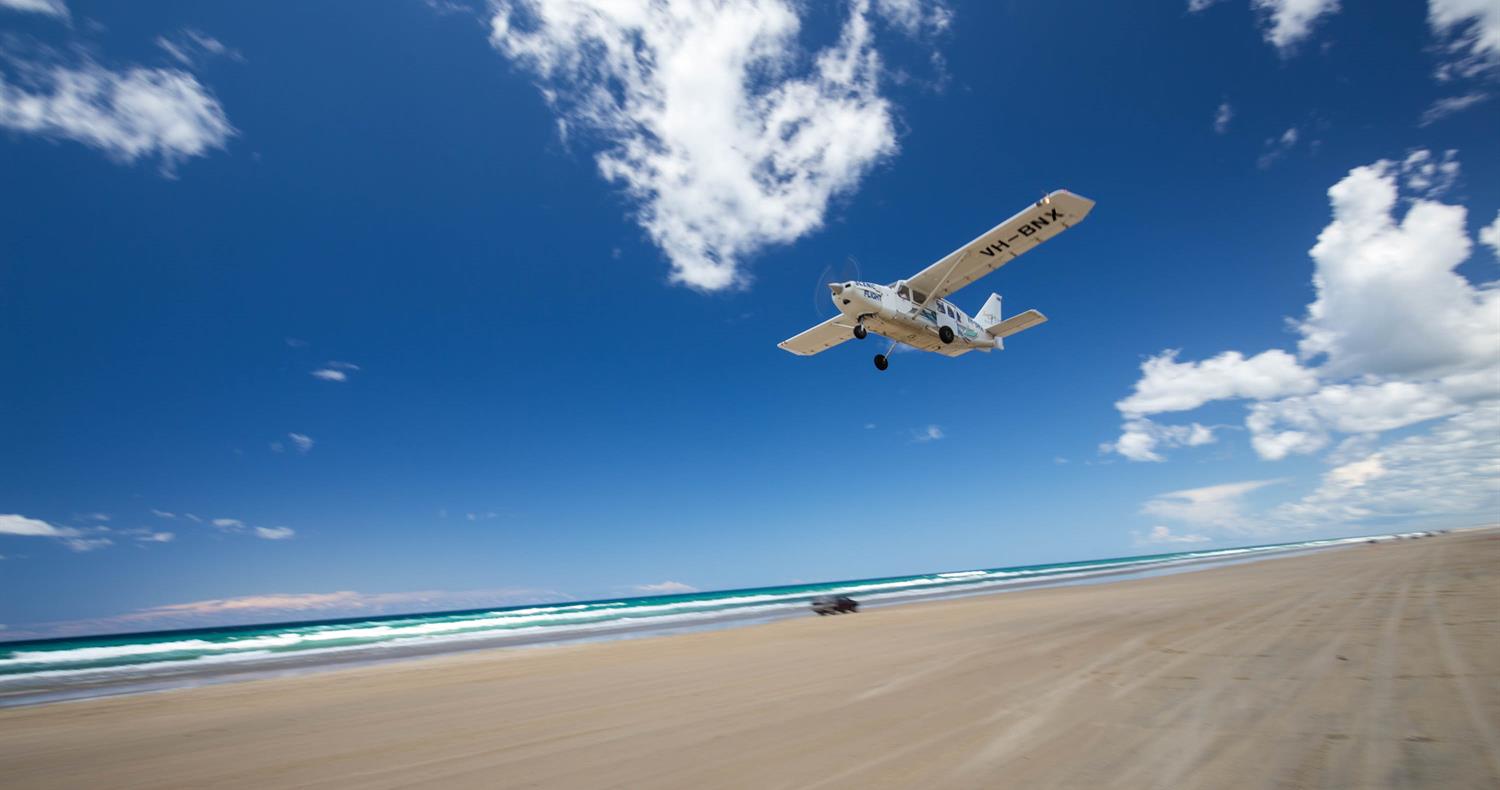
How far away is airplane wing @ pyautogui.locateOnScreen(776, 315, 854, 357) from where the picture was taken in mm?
22016

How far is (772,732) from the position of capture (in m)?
4.43

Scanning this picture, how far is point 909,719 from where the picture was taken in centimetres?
450

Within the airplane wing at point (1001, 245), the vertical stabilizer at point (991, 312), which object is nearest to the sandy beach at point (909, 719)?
the airplane wing at point (1001, 245)

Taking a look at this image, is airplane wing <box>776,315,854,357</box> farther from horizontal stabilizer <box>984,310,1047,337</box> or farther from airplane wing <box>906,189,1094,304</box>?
horizontal stabilizer <box>984,310,1047,337</box>

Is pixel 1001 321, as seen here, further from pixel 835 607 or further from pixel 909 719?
pixel 909 719

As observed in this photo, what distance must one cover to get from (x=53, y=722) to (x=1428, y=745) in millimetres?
14656

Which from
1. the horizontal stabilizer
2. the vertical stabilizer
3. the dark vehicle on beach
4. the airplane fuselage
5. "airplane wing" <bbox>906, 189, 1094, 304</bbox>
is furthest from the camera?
the vertical stabilizer

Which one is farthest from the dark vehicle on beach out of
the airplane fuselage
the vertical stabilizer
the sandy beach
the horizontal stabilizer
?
the vertical stabilizer

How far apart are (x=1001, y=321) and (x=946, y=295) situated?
17.5ft

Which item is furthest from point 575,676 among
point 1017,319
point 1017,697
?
point 1017,319

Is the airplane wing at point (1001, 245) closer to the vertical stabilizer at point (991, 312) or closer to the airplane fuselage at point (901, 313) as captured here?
the airplane fuselage at point (901, 313)

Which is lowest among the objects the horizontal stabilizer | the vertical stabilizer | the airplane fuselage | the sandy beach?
the sandy beach

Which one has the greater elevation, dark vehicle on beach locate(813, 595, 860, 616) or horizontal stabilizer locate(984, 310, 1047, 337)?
horizontal stabilizer locate(984, 310, 1047, 337)

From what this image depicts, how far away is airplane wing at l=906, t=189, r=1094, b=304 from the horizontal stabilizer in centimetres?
348
